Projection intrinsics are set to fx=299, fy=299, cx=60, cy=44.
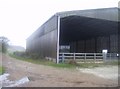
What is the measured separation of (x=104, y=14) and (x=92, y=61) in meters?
4.15

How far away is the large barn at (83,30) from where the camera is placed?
25266mm

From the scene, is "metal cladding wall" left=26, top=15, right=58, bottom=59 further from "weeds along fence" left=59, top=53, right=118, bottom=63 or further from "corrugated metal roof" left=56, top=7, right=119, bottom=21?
"corrugated metal roof" left=56, top=7, right=119, bottom=21

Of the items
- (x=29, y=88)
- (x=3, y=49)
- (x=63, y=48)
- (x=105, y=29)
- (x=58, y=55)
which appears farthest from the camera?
(x=63, y=48)

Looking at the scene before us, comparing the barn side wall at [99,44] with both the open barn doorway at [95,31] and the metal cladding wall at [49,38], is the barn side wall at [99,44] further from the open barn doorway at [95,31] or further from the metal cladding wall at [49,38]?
the metal cladding wall at [49,38]

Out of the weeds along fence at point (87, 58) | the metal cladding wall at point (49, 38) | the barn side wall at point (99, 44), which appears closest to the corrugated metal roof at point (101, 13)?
the metal cladding wall at point (49, 38)

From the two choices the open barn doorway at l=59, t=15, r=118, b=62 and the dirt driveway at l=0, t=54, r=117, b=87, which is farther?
the open barn doorway at l=59, t=15, r=118, b=62

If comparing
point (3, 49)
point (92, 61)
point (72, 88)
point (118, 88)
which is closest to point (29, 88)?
point (72, 88)

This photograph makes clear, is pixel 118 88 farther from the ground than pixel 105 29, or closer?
closer

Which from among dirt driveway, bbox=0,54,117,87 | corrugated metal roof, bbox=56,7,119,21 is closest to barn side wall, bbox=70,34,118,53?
corrugated metal roof, bbox=56,7,119,21

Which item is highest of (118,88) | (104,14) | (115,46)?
(104,14)

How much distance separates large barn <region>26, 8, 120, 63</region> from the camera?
2527 cm

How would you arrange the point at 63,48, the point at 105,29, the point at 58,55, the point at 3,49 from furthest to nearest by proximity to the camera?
the point at 63,48 < the point at 3,49 < the point at 105,29 < the point at 58,55

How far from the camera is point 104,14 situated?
25625mm

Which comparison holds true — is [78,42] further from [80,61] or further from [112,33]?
[80,61]
